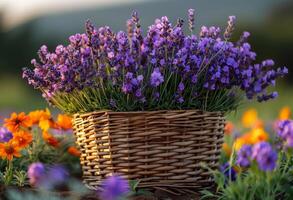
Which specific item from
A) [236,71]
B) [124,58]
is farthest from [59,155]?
[236,71]

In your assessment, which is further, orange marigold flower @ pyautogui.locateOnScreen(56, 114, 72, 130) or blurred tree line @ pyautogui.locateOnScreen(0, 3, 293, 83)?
blurred tree line @ pyautogui.locateOnScreen(0, 3, 293, 83)

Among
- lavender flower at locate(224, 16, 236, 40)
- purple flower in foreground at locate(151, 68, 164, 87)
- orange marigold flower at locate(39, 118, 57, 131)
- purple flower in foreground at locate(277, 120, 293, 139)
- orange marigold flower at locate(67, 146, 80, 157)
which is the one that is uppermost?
lavender flower at locate(224, 16, 236, 40)

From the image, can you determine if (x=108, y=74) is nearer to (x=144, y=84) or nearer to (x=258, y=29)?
(x=144, y=84)

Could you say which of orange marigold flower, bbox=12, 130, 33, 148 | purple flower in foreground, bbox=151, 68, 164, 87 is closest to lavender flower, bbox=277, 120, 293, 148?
purple flower in foreground, bbox=151, 68, 164, 87

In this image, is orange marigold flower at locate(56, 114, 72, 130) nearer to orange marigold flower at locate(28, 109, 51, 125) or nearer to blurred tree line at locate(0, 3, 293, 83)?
orange marigold flower at locate(28, 109, 51, 125)

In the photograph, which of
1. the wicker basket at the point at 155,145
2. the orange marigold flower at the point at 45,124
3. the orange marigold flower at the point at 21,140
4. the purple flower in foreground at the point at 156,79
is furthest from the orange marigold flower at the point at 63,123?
the purple flower in foreground at the point at 156,79

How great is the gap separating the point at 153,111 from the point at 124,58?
0.29m

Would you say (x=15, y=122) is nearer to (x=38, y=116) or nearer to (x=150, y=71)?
(x=38, y=116)

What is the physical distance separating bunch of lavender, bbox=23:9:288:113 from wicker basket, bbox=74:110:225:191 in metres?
0.06

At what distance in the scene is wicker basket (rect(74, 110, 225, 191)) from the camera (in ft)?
9.04

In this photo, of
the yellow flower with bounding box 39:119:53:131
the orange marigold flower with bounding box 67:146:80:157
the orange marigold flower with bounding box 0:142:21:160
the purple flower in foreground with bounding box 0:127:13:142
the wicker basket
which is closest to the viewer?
the wicker basket

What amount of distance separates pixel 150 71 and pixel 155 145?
0.36 metres

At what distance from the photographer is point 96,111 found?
2.81 meters

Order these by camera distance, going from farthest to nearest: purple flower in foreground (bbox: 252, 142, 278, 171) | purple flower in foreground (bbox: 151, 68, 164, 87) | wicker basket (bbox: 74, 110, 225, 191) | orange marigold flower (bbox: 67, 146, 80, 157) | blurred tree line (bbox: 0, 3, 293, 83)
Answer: blurred tree line (bbox: 0, 3, 293, 83) < orange marigold flower (bbox: 67, 146, 80, 157) < wicker basket (bbox: 74, 110, 225, 191) < purple flower in foreground (bbox: 151, 68, 164, 87) < purple flower in foreground (bbox: 252, 142, 278, 171)
